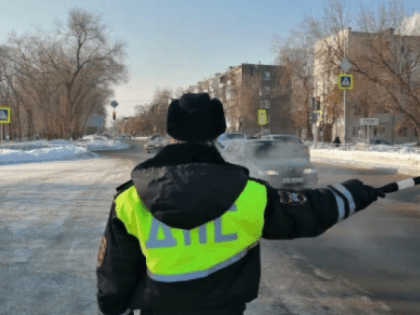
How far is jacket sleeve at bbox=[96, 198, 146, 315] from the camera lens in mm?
1766

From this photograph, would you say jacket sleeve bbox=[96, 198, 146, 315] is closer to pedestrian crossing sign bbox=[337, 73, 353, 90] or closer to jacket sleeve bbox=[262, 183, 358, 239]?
jacket sleeve bbox=[262, 183, 358, 239]

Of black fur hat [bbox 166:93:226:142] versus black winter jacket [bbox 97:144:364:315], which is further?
black fur hat [bbox 166:93:226:142]

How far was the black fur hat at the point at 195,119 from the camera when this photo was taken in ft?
5.72

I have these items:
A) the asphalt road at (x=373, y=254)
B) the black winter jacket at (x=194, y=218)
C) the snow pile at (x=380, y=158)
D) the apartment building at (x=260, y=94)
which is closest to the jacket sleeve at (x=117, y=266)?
the black winter jacket at (x=194, y=218)

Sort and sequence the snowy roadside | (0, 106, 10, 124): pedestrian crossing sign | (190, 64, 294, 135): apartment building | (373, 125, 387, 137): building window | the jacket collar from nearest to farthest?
the jacket collar < the snowy roadside < (0, 106, 10, 124): pedestrian crossing sign < (373, 125, 387, 137): building window < (190, 64, 294, 135): apartment building

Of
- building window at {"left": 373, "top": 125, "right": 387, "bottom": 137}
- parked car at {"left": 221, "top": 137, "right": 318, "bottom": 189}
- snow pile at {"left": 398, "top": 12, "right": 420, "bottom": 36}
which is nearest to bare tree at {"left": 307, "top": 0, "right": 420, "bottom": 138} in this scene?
snow pile at {"left": 398, "top": 12, "right": 420, "bottom": 36}

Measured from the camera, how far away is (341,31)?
1275 inches

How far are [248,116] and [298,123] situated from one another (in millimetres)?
13435

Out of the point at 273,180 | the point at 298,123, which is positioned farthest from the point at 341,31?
the point at 273,180

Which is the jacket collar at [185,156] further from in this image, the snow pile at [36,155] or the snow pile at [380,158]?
the snow pile at [36,155]

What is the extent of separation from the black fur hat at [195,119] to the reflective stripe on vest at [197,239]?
286mm

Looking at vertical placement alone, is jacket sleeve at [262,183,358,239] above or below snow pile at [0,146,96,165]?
above

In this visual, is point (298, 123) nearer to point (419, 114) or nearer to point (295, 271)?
point (419, 114)

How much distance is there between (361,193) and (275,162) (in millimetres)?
9300
